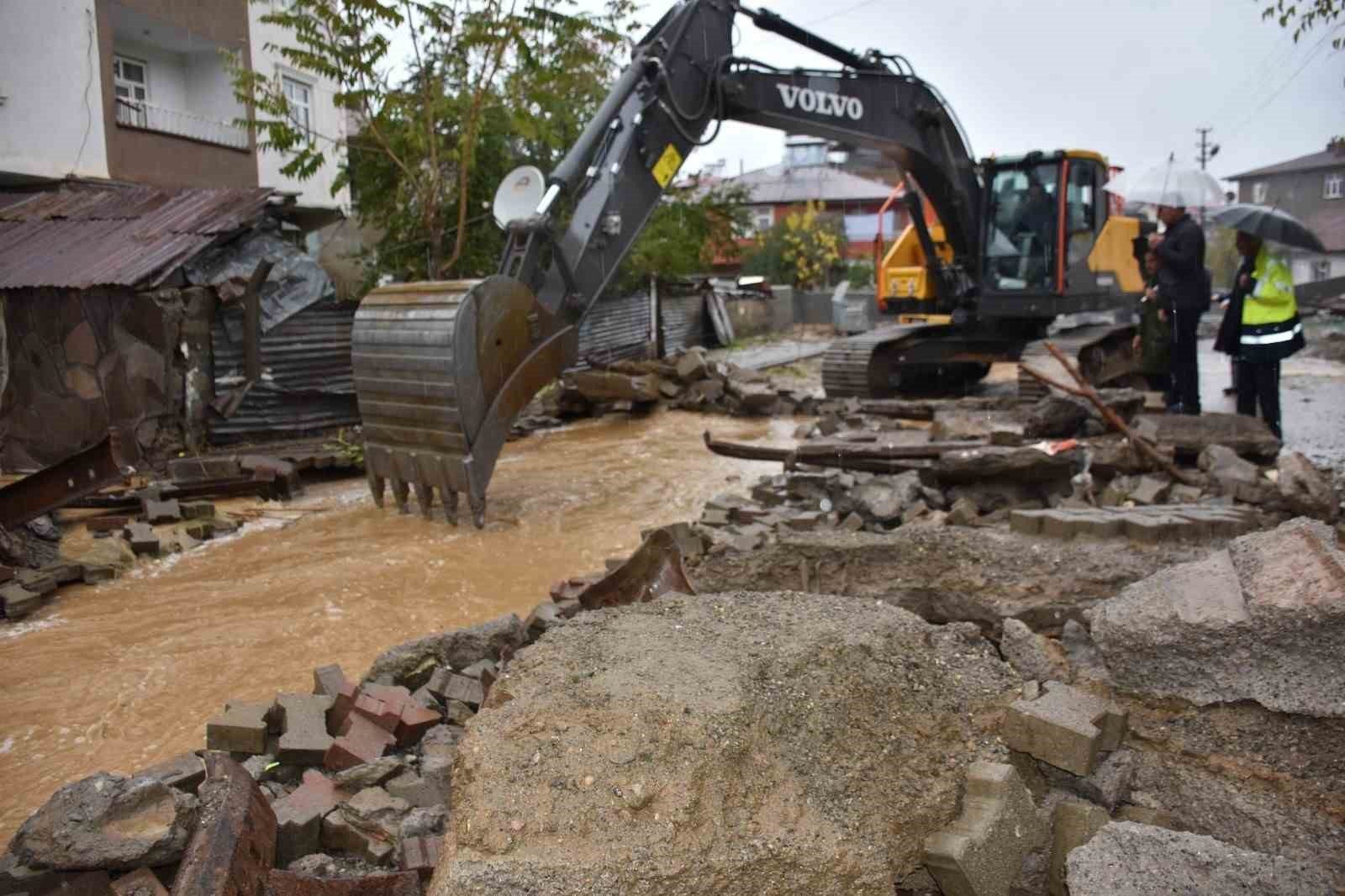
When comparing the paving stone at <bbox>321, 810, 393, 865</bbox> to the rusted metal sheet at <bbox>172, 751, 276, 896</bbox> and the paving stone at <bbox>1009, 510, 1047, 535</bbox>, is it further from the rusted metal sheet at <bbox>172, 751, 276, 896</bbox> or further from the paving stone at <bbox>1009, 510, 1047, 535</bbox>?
the paving stone at <bbox>1009, 510, 1047, 535</bbox>

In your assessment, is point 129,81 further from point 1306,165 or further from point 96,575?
point 1306,165

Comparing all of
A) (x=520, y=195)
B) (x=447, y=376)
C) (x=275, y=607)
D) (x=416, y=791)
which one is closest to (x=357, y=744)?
(x=416, y=791)

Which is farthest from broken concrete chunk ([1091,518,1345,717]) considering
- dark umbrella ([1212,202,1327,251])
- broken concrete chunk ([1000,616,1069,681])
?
dark umbrella ([1212,202,1327,251])

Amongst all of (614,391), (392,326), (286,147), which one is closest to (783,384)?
(614,391)

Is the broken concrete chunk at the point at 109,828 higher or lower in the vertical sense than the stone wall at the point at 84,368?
lower

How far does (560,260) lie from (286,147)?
605 cm

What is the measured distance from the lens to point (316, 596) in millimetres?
6270

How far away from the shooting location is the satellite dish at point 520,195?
820 centimetres

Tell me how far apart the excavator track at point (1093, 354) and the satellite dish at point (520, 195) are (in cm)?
628

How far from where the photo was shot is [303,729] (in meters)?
3.58

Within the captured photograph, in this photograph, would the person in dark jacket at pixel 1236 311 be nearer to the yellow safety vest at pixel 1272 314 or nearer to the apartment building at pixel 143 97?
the yellow safety vest at pixel 1272 314

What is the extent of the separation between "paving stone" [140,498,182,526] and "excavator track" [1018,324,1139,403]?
857cm

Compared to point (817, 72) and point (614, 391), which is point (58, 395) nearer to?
point (614, 391)

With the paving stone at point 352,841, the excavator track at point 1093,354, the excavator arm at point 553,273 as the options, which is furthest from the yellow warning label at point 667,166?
the paving stone at point 352,841
